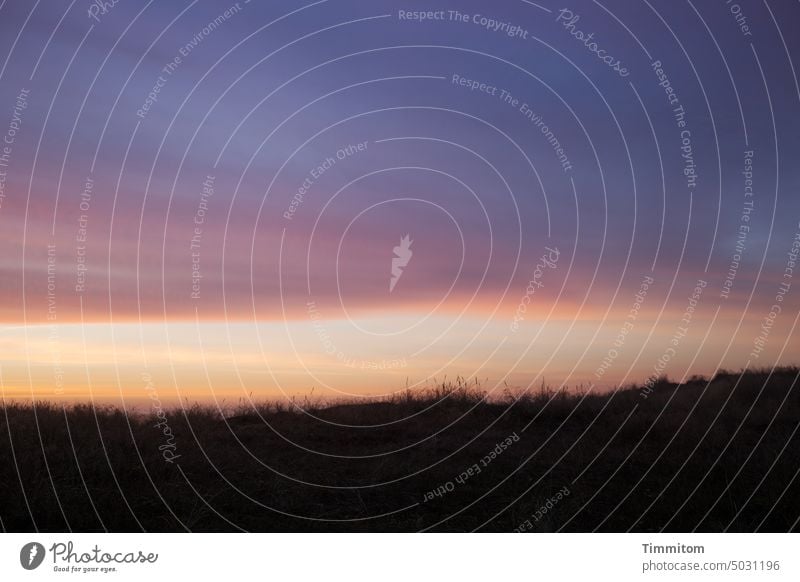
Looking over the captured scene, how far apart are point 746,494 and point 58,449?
1025 cm

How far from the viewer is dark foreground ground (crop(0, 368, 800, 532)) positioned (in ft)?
34.8

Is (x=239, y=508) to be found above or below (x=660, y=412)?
below

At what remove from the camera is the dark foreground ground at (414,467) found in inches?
417

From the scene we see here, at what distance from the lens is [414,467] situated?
1207 centimetres

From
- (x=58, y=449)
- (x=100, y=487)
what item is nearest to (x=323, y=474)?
(x=100, y=487)

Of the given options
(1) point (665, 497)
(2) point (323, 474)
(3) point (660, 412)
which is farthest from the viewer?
(3) point (660, 412)

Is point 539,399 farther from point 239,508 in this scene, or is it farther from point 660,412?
point 239,508

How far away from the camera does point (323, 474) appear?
11.8m

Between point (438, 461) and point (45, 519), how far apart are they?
5.67 m

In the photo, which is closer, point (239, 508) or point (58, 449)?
point (239, 508)

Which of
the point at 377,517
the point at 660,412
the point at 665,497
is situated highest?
the point at 660,412
